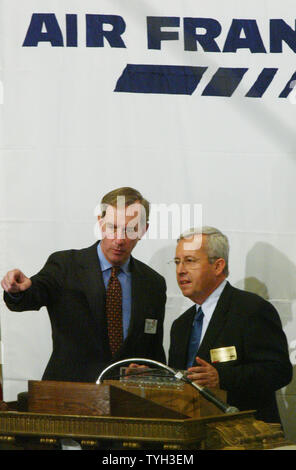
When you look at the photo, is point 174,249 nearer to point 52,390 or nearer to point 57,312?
point 57,312

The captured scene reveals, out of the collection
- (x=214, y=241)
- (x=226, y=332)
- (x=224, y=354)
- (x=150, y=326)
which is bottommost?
(x=224, y=354)

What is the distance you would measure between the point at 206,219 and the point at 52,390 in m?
1.72

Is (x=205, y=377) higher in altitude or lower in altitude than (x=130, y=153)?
lower

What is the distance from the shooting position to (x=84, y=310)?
15.9 ft

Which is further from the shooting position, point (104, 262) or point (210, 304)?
point (104, 262)

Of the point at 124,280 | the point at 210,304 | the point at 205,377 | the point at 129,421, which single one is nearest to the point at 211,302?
the point at 210,304

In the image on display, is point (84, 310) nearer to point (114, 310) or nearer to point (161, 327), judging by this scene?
point (114, 310)

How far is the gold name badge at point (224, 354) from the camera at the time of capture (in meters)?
4.54

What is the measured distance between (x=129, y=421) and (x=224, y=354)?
52.7 inches

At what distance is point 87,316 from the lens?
4.85 m

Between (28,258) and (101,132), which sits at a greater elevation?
(101,132)

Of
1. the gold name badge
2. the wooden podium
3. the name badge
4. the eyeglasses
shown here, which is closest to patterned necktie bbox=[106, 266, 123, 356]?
the name badge
